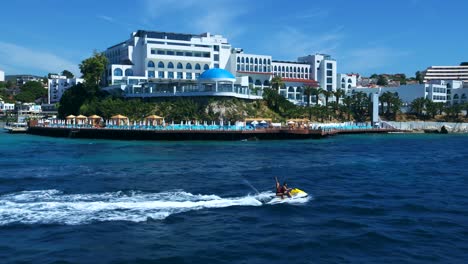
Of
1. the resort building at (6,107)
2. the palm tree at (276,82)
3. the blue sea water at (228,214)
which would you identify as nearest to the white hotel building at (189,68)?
the palm tree at (276,82)

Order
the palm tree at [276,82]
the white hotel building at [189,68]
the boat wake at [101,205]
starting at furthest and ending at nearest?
the palm tree at [276,82]
the white hotel building at [189,68]
the boat wake at [101,205]

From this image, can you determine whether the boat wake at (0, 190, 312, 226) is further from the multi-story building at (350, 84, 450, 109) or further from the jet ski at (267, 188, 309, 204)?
the multi-story building at (350, 84, 450, 109)

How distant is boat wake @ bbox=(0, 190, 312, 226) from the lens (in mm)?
23242

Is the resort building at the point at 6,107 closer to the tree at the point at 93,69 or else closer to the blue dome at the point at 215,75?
the tree at the point at 93,69

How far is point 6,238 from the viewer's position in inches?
787

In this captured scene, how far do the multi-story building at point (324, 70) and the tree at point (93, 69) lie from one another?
213 feet

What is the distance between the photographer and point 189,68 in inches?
4665

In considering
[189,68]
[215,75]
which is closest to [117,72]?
[189,68]

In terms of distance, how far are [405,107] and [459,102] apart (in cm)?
2301

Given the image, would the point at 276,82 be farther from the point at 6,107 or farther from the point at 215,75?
the point at 6,107

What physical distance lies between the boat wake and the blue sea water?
0.06 m

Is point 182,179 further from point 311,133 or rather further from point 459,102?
point 459,102

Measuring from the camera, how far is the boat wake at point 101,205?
23242mm

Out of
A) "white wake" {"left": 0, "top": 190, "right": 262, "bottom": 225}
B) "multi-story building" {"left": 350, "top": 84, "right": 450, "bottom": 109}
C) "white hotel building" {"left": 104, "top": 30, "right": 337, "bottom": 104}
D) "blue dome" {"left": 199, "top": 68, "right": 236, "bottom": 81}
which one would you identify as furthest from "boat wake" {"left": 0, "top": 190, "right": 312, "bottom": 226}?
"multi-story building" {"left": 350, "top": 84, "right": 450, "bottom": 109}
